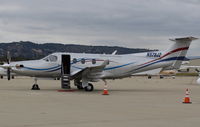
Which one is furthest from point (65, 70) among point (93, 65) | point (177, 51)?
point (177, 51)

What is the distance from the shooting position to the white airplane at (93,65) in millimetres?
21922

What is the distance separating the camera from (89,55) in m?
23.1

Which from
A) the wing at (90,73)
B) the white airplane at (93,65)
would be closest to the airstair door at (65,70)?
the white airplane at (93,65)

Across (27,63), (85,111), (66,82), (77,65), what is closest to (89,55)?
(77,65)

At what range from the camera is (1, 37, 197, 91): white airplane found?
71.9 feet

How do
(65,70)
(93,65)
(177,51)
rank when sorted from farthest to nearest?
(177,51) → (93,65) → (65,70)

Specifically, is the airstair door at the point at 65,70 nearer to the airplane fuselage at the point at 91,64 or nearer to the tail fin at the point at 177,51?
the airplane fuselage at the point at 91,64

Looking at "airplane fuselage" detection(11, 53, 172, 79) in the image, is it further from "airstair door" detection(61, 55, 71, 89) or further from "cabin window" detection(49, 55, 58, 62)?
"airstair door" detection(61, 55, 71, 89)

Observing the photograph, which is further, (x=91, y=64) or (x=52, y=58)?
(x=91, y=64)

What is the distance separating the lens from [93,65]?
2266 centimetres

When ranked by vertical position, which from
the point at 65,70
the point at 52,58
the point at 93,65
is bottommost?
the point at 65,70

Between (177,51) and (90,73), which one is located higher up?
(177,51)

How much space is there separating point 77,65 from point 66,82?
1.46m

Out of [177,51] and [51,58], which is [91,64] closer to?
[51,58]
